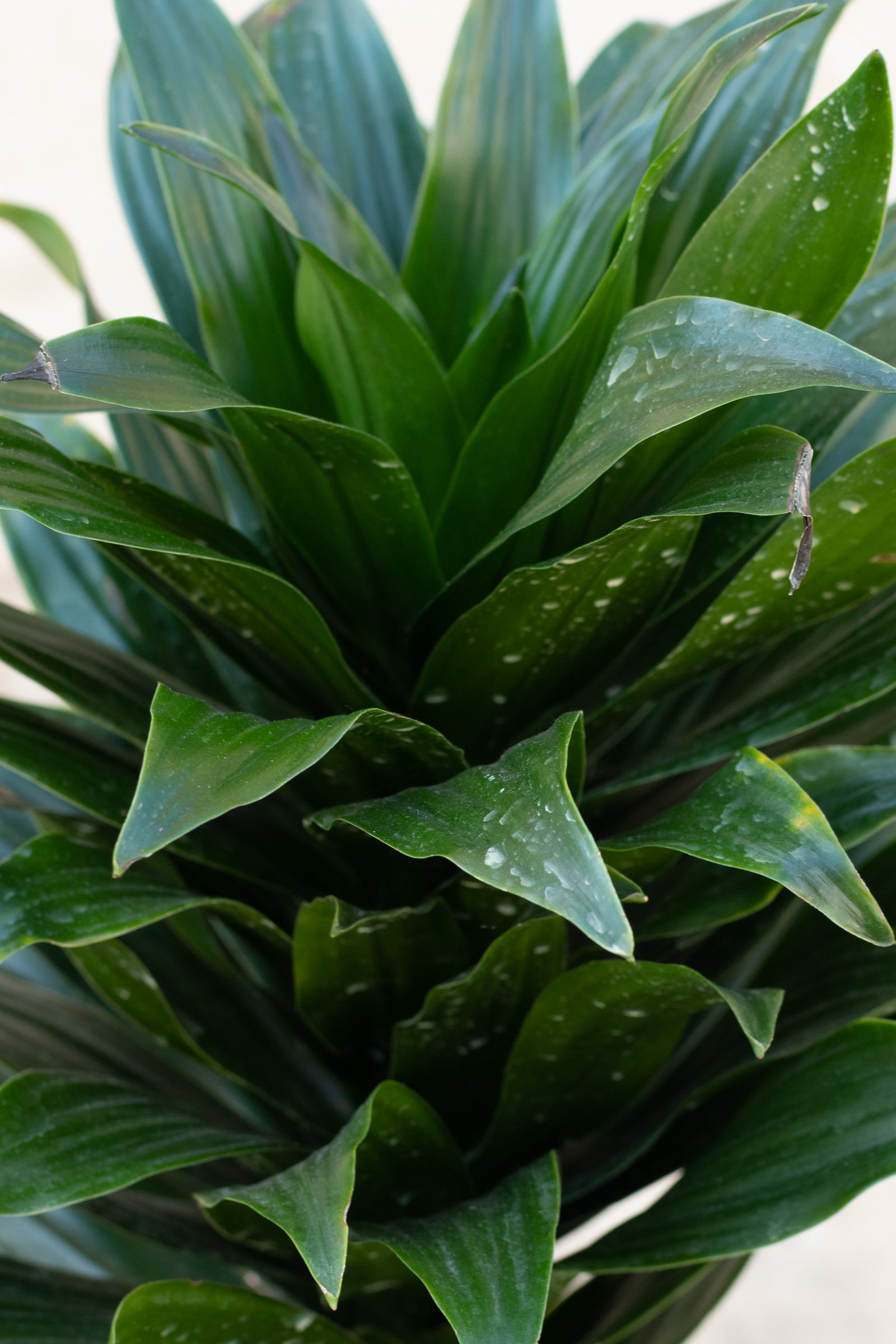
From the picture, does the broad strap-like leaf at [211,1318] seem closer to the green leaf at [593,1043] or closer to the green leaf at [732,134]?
the green leaf at [593,1043]

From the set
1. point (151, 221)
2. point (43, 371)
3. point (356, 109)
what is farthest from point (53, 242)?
point (43, 371)

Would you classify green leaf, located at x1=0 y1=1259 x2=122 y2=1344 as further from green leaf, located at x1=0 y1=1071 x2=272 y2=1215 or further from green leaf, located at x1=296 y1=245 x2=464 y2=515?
green leaf, located at x1=296 y1=245 x2=464 y2=515

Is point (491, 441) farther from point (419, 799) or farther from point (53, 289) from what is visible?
point (53, 289)

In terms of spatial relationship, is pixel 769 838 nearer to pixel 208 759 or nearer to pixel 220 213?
pixel 208 759

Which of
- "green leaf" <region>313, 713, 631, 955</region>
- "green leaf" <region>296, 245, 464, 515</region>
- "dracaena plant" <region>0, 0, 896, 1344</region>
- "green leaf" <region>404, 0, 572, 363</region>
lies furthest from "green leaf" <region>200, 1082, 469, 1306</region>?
"green leaf" <region>404, 0, 572, 363</region>

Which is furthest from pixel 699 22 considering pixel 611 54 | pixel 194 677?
pixel 194 677
